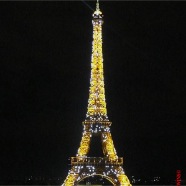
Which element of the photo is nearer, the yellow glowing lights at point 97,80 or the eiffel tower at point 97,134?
the eiffel tower at point 97,134

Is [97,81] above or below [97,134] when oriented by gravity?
above

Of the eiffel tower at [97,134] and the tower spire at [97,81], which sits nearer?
the eiffel tower at [97,134]

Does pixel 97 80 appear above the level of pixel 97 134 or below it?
above

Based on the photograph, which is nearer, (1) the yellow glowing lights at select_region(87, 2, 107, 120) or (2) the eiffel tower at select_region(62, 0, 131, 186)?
(2) the eiffel tower at select_region(62, 0, 131, 186)

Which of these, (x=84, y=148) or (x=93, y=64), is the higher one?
(x=93, y=64)

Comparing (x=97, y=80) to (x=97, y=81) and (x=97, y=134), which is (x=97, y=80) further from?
(x=97, y=134)

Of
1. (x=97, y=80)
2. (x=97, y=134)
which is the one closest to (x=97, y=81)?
(x=97, y=80)

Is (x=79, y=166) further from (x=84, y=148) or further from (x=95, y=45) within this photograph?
(x=95, y=45)

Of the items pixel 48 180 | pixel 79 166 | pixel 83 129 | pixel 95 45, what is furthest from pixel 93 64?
pixel 48 180
